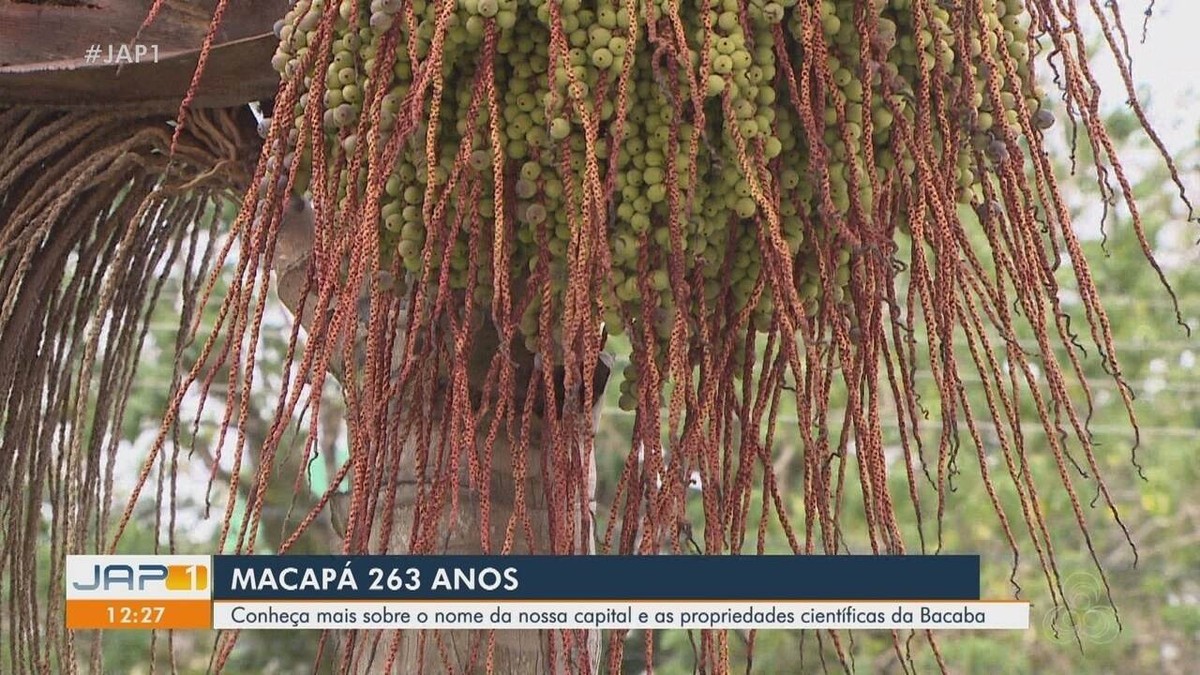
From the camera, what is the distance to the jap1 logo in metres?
1.14

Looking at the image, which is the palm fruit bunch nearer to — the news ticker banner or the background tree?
the background tree

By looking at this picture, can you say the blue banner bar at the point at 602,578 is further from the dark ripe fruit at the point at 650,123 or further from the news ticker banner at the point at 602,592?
the dark ripe fruit at the point at 650,123

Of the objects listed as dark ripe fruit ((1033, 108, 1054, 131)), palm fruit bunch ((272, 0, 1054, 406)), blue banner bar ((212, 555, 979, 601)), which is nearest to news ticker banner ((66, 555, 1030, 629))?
blue banner bar ((212, 555, 979, 601))

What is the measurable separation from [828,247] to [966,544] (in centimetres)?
481

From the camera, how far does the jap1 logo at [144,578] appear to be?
1142 mm

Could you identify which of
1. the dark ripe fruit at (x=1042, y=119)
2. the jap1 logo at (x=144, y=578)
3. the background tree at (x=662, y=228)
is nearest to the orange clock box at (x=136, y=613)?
the jap1 logo at (x=144, y=578)

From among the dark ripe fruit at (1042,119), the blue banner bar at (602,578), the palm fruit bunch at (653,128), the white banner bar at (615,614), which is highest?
the dark ripe fruit at (1042,119)

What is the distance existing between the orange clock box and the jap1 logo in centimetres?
1

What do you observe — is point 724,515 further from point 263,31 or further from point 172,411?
point 263,31

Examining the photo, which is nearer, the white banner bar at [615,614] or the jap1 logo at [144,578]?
the white banner bar at [615,614]

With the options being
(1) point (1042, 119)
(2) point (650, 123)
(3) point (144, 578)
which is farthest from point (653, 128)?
(3) point (144, 578)

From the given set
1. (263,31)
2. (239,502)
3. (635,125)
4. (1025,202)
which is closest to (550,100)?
(635,125)

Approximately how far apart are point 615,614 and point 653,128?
29 centimetres

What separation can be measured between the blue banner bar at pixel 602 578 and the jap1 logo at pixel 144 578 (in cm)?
11
